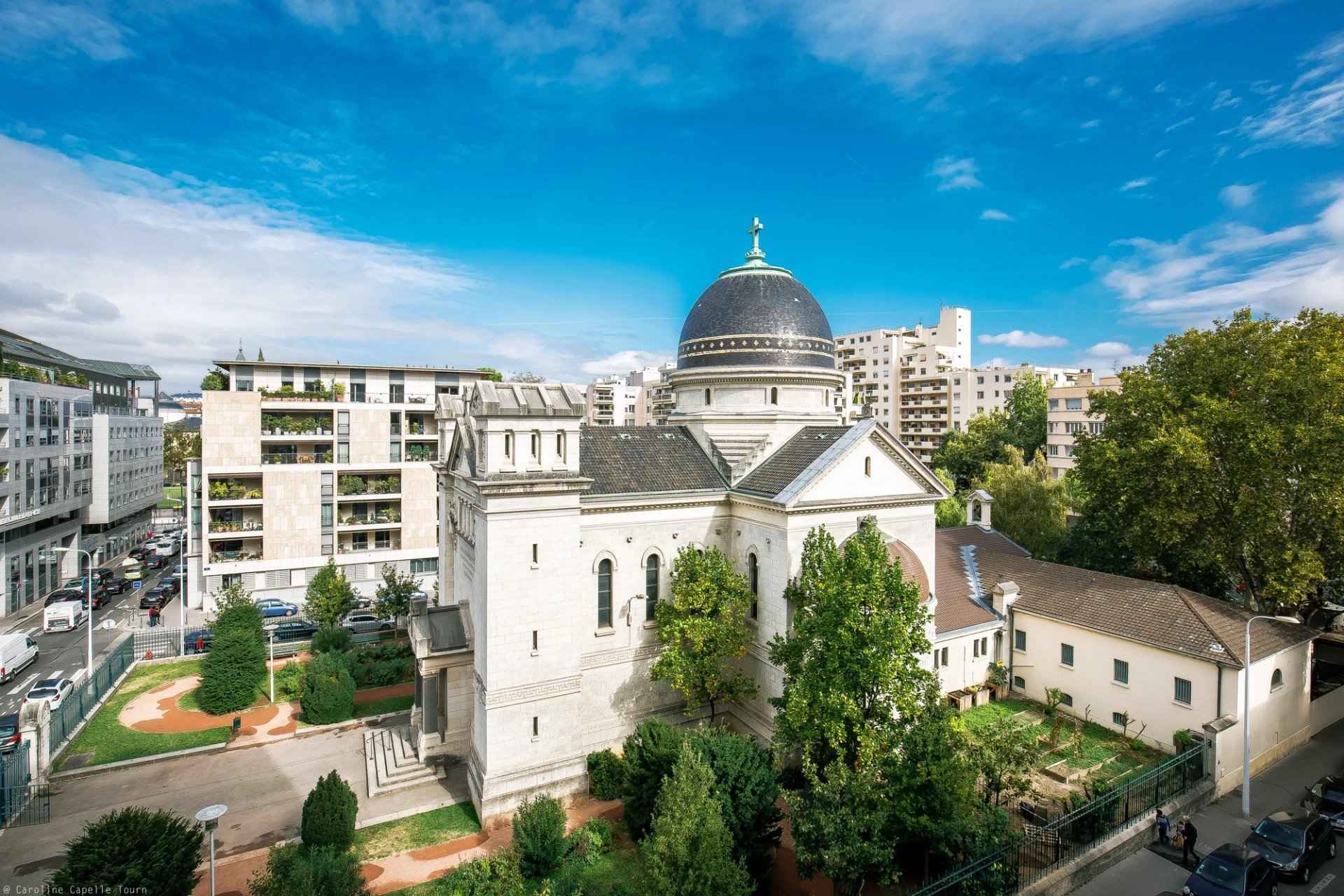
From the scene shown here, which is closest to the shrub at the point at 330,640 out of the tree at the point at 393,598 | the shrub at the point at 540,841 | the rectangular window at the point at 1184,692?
the tree at the point at 393,598

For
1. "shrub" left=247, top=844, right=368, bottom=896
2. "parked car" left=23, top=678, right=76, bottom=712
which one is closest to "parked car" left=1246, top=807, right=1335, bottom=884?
"shrub" left=247, top=844, right=368, bottom=896

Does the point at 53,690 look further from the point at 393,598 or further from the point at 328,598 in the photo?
the point at 393,598

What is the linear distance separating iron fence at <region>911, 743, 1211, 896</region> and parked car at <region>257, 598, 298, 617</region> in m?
41.1

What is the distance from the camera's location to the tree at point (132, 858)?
13.9 metres

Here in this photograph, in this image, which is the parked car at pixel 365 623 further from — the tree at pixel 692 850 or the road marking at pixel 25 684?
the tree at pixel 692 850

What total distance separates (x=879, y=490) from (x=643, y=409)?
99405 millimetres

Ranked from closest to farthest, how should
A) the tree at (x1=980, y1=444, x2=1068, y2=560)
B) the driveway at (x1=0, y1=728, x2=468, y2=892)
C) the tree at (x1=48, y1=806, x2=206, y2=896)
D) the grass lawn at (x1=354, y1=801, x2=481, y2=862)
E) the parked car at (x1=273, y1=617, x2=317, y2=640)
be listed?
the tree at (x1=48, y1=806, x2=206, y2=896), the grass lawn at (x1=354, y1=801, x2=481, y2=862), the driveway at (x1=0, y1=728, x2=468, y2=892), the parked car at (x1=273, y1=617, x2=317, y2=640), the tree at (x1=980, y1=444, x2=1068, y2=560)

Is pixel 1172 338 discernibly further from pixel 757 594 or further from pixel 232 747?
pixel 232 747

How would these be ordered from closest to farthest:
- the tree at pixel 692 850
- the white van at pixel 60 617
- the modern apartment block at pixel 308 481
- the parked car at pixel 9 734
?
the tree at pixel 692 850, the parked car at pixel 9 734, the white van at pixel 60 617, the modern apartment block at pixel 308 481

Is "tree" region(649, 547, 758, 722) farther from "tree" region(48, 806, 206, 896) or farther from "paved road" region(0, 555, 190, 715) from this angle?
"paved road" region(0, 555, 190, 715)

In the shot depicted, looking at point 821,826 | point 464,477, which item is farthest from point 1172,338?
point 464,477

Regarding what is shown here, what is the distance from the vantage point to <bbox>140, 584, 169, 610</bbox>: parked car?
45875 millimetres

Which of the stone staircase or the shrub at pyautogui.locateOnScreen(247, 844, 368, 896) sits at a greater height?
the shrub at pyautogui.locateOnScreen(247, 844, 368, 896)

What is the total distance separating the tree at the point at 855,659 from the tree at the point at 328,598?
90.3 feet
